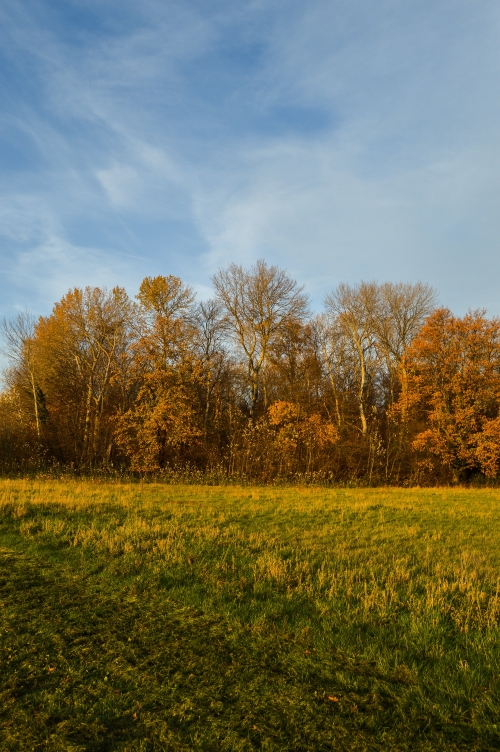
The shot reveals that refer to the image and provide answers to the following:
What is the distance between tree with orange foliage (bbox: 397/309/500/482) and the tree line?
0.26 feet

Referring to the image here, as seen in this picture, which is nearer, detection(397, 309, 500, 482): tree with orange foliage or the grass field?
the grass field

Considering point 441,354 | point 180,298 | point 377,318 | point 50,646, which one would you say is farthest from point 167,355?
point 50,646

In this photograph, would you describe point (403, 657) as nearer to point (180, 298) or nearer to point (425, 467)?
point (425, 467)

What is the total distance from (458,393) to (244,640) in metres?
25.3

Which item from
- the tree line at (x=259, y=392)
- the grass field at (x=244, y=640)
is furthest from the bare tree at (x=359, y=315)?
the grass field at (x=244, y=640)

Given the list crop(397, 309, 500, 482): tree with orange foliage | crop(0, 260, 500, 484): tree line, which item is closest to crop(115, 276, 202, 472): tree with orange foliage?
crop(0, 260, 500, 484): tree line

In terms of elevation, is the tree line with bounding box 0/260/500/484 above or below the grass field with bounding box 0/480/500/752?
above

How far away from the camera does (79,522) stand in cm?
1066

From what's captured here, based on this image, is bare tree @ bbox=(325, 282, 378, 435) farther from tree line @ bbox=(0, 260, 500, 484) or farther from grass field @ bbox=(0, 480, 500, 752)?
grass field @ bbox=(0, 480, 500, 752)

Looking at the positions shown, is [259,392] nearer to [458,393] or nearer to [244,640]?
[458,393]

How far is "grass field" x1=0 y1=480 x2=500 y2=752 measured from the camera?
3.42 m

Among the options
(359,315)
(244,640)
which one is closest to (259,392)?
(359,315)

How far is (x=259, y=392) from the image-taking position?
4138cm

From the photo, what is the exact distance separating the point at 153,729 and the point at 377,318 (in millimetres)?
37659
